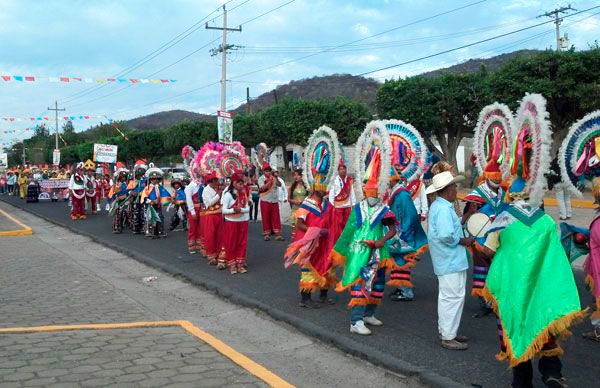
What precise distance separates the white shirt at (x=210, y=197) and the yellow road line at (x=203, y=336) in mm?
4061

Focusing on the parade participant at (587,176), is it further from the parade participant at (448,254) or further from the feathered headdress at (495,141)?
the parade participant at (448,254)

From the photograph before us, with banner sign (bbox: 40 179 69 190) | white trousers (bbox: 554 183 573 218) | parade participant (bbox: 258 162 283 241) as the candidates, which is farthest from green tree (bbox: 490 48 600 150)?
banner sign (bbox: 40 179 69 190)

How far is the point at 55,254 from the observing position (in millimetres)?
13000

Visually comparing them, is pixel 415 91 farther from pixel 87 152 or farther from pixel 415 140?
pixel 87 152

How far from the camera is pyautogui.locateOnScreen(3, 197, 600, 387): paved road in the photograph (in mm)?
5211

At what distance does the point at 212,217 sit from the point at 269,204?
338cm

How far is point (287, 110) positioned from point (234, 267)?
30.7m

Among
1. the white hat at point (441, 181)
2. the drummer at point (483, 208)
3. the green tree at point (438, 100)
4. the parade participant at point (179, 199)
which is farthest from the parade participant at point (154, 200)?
the green tree at point (438, 100)

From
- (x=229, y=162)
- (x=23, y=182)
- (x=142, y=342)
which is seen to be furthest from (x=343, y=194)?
(x=23, y=182)

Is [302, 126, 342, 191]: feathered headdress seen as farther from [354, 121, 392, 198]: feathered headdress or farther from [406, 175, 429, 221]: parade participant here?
[406, 175, 429, 221]: parade participant

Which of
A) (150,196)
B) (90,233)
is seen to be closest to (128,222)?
(90,233)

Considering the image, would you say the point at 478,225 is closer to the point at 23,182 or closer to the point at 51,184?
the point at 51,184

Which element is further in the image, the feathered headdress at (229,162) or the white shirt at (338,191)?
the feathered headdress at (229,162)

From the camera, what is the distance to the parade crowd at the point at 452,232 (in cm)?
448
